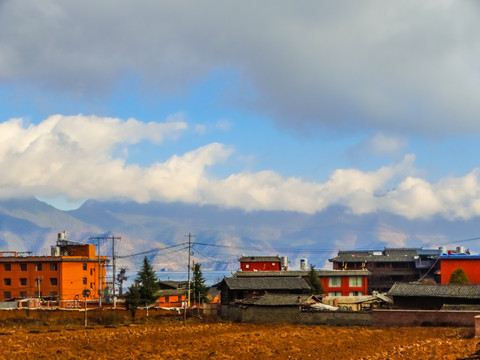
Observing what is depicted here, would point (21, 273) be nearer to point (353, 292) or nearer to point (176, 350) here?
point (353, 292)

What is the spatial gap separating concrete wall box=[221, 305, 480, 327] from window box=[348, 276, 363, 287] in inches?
1589

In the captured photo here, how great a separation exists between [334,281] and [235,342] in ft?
226

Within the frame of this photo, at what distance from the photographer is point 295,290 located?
104 m

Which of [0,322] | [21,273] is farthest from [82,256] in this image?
[0,322]

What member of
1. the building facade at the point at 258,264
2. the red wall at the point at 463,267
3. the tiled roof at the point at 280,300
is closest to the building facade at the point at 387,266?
the building facade at the point at 258,264

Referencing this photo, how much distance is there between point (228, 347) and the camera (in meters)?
57.6

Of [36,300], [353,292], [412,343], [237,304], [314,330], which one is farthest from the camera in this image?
[353,292]

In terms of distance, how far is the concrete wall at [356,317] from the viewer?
74812mm

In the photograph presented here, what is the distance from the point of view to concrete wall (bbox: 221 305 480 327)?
245 feet

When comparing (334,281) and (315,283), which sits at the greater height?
(315,283)

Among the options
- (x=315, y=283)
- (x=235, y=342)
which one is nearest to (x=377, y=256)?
(x=315, y=283)

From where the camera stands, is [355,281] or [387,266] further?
[387,266]

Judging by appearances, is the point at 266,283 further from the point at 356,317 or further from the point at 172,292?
the point at 356,317

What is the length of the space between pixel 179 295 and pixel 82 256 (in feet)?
59.8
